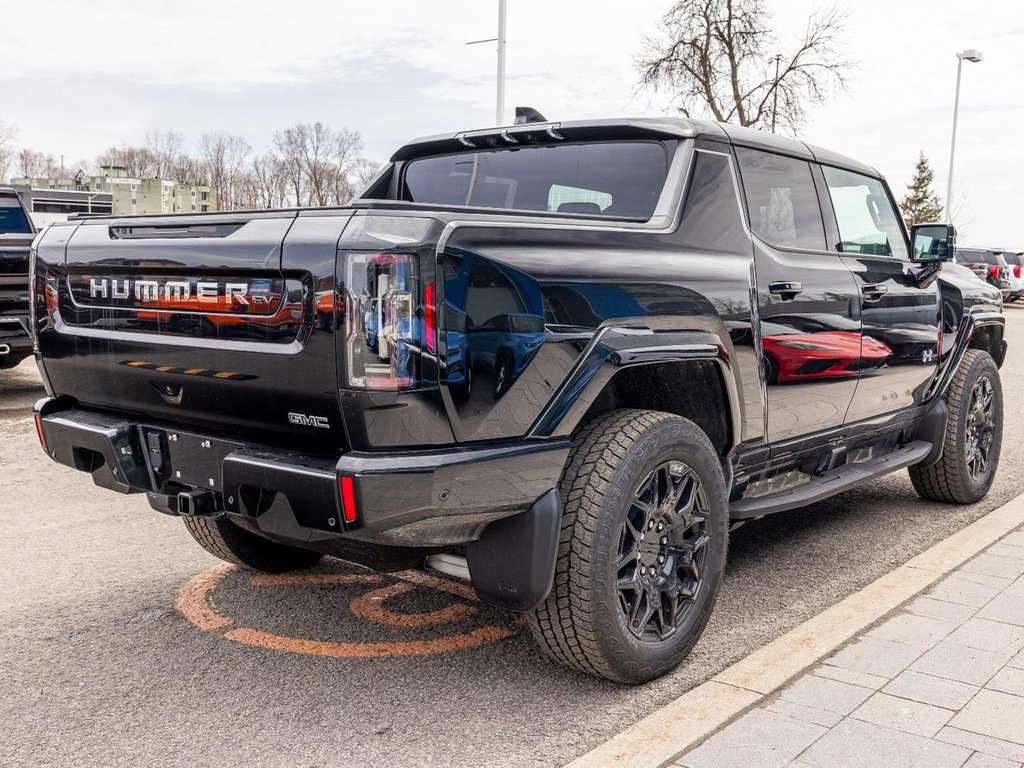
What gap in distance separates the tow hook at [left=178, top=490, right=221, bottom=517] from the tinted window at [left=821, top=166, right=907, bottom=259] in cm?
304

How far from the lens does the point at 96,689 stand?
330cm

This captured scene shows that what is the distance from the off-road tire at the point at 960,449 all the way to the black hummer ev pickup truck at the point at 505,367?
4.40ft

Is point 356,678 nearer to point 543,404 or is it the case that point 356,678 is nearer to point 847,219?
point 543,404

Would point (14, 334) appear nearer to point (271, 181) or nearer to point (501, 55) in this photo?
point (501, 55)

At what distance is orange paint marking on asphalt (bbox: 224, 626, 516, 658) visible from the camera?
3633 millimetres

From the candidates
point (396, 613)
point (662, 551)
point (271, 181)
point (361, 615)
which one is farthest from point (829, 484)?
point (271, 181)

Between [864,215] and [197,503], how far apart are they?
140 inches

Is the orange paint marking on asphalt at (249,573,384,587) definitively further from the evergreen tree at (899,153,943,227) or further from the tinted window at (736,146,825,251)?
the evergreen tree at (899,153,943,227)

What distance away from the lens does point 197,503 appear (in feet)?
10.2

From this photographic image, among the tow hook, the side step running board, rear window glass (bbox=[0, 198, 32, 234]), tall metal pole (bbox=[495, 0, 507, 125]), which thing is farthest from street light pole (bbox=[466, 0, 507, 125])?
the tow hook

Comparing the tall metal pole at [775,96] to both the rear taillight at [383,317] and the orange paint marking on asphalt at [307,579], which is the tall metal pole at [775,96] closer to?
the orange paint marking on asphalt at [307,579]

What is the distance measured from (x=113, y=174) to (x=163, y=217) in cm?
10126

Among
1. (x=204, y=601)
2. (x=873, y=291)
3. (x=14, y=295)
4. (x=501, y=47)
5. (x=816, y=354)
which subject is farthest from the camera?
(x=501, y=47)

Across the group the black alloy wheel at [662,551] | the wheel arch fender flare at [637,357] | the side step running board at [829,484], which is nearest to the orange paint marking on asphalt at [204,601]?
the black alloy wheel at [662,551]
